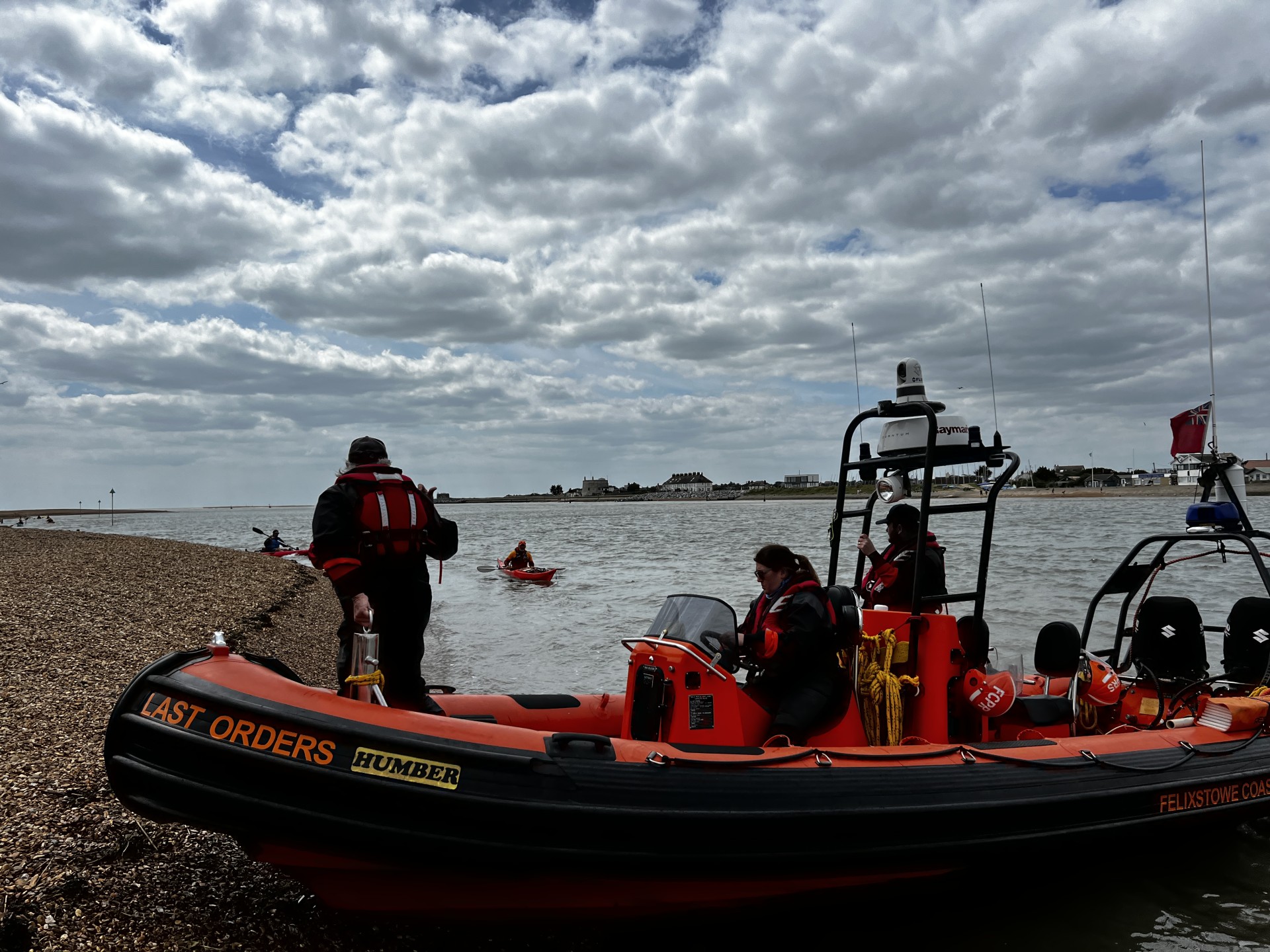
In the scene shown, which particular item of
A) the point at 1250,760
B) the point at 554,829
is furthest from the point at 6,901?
the point at 1250,760

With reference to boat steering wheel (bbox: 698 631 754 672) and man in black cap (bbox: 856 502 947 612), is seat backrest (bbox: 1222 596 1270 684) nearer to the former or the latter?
man in black cap (bbox: 856 502 947 612)

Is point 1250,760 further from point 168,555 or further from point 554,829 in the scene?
point 168,555

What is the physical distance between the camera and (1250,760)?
4027 millimetres

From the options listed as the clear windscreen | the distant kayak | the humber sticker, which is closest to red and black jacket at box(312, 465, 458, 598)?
the humber sticker

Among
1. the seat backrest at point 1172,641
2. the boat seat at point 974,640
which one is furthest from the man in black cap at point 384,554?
the seat backrest at point 1172,641

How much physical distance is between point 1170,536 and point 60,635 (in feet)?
26.8

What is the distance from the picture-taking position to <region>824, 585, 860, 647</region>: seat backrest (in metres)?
3.77

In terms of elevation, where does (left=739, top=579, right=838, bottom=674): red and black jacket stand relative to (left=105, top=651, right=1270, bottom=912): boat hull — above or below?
above

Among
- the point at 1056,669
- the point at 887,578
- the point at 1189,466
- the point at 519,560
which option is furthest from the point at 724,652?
the point at 519,560

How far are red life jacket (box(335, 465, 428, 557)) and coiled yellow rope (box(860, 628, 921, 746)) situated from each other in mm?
2194

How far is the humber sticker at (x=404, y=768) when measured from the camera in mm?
2777

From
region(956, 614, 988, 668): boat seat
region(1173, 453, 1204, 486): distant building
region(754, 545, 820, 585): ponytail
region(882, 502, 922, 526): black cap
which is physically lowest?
region(956, 614, 988, 668): boat seat

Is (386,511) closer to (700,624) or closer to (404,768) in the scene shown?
(404,768)

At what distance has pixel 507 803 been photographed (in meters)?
2.80
